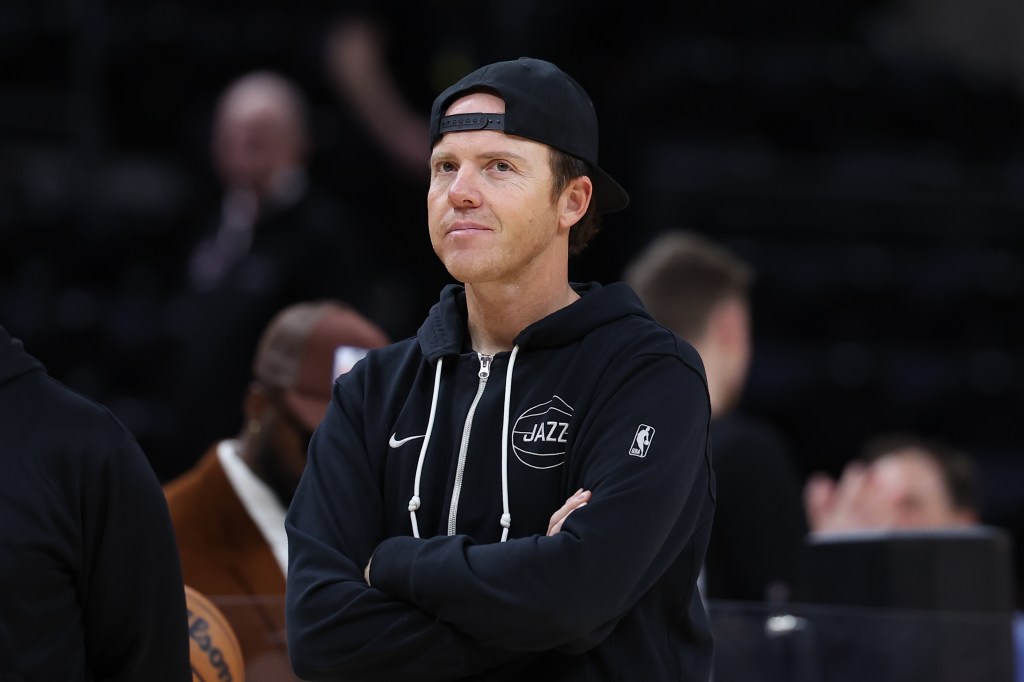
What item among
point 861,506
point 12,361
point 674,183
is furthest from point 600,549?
point 674,183

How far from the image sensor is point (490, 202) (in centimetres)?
261

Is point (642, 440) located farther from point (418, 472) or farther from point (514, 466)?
point (418, 472)

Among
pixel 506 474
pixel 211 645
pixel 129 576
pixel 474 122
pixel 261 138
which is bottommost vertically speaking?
pixel 211 645

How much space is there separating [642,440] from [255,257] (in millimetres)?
4308

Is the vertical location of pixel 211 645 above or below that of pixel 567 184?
below

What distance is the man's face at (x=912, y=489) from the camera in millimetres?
5598

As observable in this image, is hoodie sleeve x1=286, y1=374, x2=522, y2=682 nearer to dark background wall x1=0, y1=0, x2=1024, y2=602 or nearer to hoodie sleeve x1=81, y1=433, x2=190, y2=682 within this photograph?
hoodie sleeve x1=81, y1=433, x2=190, y2=682

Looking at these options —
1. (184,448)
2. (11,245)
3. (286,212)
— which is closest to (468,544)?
(286,212)

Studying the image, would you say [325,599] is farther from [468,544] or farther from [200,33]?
[200,33]

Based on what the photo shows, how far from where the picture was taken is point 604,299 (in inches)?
107

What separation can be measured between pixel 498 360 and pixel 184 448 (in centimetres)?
468

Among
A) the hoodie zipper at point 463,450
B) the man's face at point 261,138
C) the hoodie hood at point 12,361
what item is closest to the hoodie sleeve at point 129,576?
the hoodie hood at point 12,361

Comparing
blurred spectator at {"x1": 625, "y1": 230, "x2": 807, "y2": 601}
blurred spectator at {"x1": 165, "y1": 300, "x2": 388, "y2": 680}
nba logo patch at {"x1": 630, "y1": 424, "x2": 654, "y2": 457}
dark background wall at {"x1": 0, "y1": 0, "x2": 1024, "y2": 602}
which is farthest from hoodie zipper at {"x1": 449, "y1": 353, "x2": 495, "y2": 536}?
dark background wall at {"x1": 0, "y1": 0, "x2": 1024, "y2": 602}

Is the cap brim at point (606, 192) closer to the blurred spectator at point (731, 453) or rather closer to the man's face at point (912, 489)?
the blurred spectator at point (731, 453)
